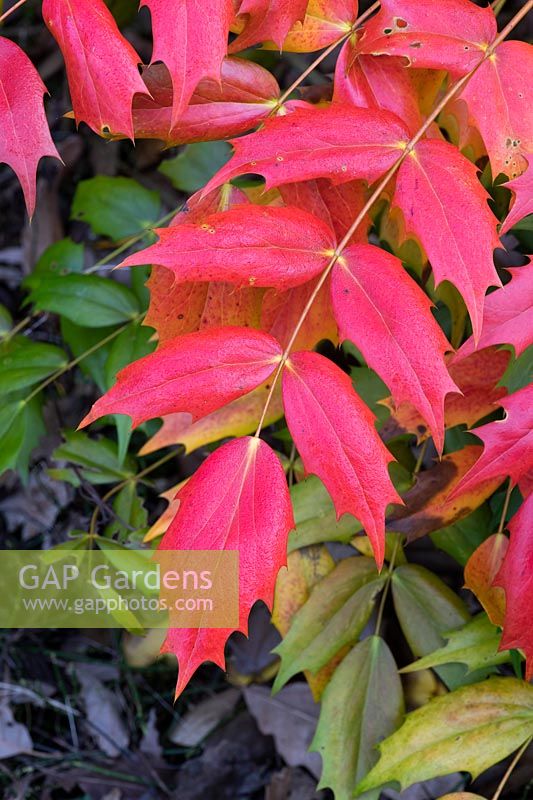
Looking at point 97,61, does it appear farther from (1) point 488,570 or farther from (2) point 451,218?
(1) point 488,570

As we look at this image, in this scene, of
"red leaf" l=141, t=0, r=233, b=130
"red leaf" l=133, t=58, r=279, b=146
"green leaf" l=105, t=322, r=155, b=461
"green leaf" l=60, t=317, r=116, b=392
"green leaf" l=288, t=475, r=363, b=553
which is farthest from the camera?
"green leaf" l=60, t=317, r=116, b=392

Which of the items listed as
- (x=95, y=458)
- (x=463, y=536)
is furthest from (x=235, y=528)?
(x=95, y=458)

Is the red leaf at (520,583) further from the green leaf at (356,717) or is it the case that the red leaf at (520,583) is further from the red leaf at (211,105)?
the red leaf at (211,105)

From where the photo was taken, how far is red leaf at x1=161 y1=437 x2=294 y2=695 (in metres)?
0.65

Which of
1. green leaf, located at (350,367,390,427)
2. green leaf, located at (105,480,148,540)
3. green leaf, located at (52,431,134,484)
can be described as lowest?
green leaf, located at (105,480,148,540)

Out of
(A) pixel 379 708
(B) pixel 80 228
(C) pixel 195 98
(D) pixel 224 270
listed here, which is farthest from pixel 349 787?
(B) pixel 80 228

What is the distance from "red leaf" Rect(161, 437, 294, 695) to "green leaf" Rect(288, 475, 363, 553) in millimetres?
297

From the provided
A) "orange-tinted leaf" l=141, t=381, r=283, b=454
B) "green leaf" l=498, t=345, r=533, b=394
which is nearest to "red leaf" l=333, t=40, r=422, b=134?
"green leaf" l=498, t=345, r=533, b=394

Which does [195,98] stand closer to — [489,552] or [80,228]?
[489,552]

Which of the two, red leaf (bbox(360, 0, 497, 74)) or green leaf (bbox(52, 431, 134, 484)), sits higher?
red leaf (bbox(360, 0, 497, 74))

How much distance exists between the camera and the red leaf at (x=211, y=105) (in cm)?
74

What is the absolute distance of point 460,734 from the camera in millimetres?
860

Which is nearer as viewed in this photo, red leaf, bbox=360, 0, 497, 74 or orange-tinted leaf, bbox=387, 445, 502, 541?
red leaf, bbox=360, 0, 497, 74

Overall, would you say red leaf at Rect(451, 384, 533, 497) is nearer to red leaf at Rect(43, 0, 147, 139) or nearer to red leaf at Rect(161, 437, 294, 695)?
red leaf at Rect(161, 437, 294, 695)
